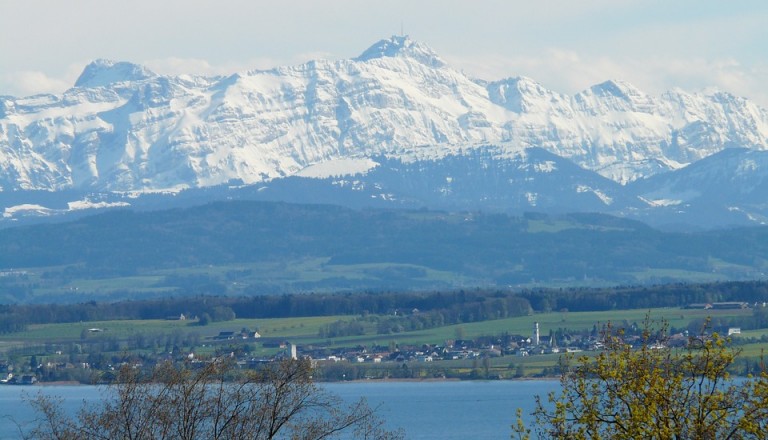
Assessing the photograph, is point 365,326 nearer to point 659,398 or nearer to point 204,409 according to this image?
point 204,409

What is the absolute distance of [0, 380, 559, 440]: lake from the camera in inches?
3260

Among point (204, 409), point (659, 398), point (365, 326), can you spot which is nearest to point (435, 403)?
point (365, 326)

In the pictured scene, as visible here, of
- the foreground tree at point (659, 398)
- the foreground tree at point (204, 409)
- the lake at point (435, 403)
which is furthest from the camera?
the lake at point (435, 403)

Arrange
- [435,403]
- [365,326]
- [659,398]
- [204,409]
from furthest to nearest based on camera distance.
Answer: [365,326] → [435,403] → [204,409] → [659,398]

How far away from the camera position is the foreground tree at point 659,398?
2169 centimetres

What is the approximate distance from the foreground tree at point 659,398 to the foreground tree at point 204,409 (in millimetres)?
5155

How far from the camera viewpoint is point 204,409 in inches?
1063

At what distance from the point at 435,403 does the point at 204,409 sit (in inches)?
3241

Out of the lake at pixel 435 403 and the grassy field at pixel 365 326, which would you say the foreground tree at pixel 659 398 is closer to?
the lake at pixel 435 403

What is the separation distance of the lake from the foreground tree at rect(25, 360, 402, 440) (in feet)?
141

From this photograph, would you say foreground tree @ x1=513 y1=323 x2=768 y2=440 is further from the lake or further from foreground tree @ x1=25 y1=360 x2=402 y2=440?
the lake

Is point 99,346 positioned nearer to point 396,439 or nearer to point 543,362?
point 543,362

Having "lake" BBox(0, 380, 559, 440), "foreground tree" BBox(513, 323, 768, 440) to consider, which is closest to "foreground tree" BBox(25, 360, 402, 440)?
"foreground tree" BBox(513, 323, 768, 440)

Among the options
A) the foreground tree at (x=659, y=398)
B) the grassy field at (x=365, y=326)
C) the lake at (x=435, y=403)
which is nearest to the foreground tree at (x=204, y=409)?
the foreground tree at (x=659, y=398)
